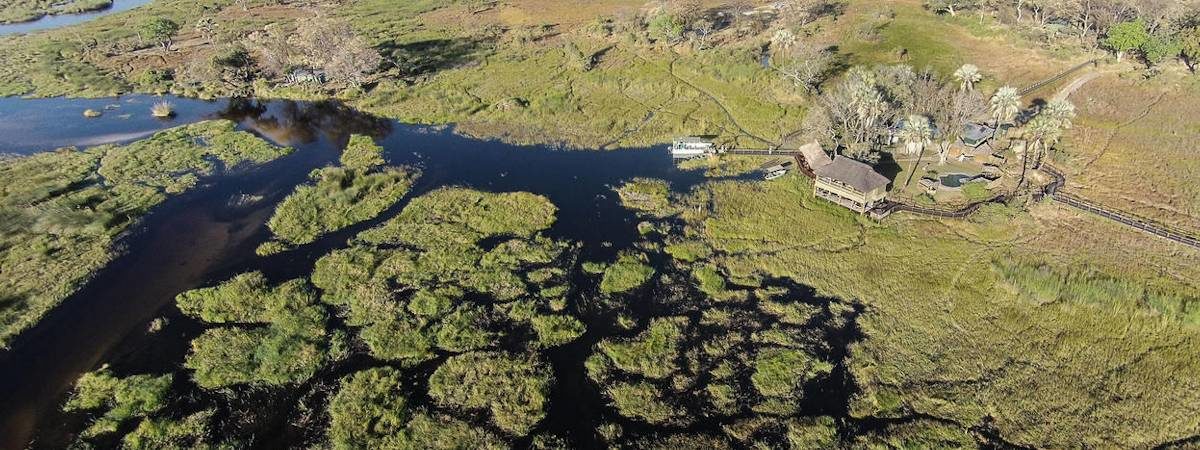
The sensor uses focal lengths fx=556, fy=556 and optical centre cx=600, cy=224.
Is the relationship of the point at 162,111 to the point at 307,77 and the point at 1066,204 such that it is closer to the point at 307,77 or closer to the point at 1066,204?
the point at 307,77

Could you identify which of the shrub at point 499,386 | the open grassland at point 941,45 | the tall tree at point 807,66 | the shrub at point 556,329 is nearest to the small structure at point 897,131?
the tall tree at point 807,66

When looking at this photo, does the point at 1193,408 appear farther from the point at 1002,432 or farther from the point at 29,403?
the point at 29,403

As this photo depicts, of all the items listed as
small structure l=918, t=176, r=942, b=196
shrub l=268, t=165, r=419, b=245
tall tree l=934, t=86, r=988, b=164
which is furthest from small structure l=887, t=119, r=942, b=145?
shrub l=268, t=165, r=419, b=245

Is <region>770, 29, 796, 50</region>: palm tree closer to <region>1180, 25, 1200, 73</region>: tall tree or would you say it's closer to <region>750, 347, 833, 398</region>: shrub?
<region>1180, 25, 1200, 73</region>: tall tree

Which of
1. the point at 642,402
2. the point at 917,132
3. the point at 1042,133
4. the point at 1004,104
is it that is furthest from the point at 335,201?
the point at 1042,133

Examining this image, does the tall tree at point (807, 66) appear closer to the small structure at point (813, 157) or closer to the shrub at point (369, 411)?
the small structure at point (813, 157)

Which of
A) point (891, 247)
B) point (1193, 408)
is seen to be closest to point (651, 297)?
point (891, 247)
